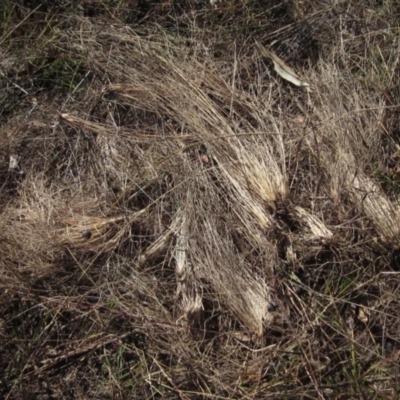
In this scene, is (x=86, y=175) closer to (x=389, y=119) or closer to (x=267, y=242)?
(x=267, y=242)

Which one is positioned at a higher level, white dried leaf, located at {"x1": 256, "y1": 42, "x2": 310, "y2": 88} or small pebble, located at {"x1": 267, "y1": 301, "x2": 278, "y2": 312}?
white dried leaf, located at {"x1": 256, "y1": 42, "x2": 310, "y2": 88}

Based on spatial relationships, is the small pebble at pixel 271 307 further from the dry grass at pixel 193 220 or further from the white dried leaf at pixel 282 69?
the white dried leaf at pixel 282 69

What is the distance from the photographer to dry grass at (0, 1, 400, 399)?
8.84 ft

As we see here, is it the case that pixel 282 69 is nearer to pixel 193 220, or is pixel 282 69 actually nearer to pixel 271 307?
pixel 193 220

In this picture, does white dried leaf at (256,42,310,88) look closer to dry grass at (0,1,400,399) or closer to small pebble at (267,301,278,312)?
dry grass at (0,1,400,399)

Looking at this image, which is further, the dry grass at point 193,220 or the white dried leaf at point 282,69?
the white dried leaf at point 282,69

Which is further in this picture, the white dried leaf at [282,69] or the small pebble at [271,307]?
the white dried leaf at [282,69]

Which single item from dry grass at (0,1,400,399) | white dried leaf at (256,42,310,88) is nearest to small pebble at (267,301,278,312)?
dry grass at (0,1,400,399)

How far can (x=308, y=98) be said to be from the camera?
119 inches

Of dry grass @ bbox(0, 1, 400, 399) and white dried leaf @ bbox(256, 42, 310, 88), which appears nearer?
dry grass @ bbox(0, 1, 400, 399)

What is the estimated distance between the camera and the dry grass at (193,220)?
2695 mm

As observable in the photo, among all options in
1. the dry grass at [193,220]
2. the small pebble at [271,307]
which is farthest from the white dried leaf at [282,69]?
the small pebble at [271,307]

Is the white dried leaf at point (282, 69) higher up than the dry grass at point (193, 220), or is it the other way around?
the white dried leaf at point (282, 69)

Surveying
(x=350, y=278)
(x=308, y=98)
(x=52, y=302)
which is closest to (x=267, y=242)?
(x=350, y=278)
